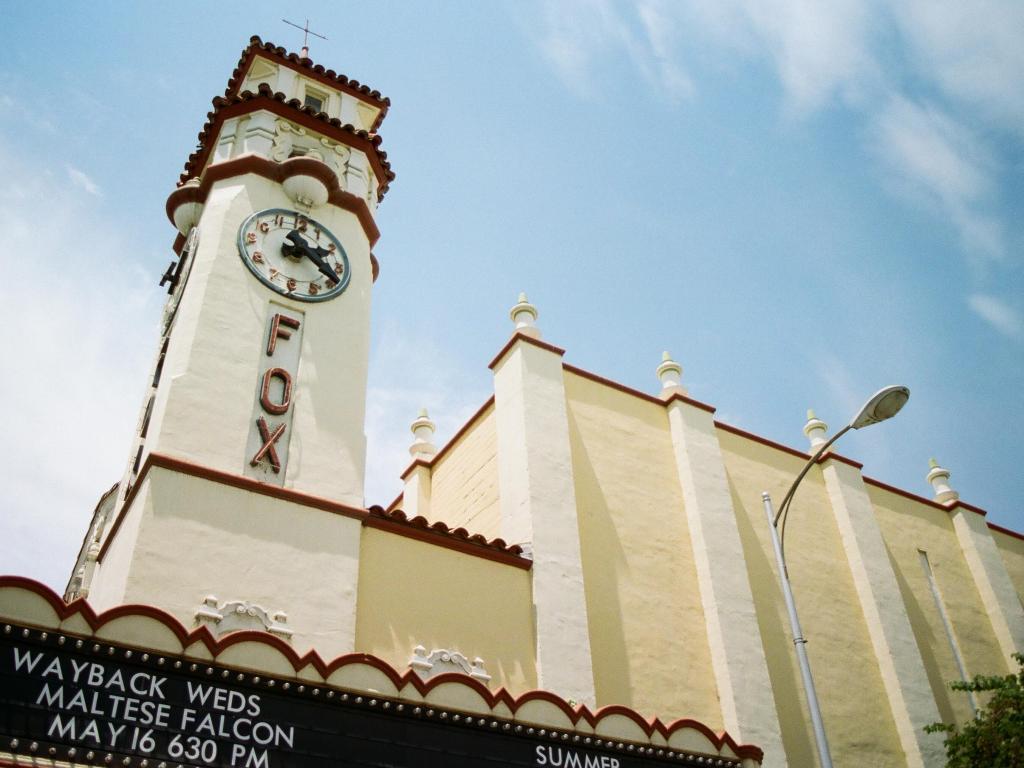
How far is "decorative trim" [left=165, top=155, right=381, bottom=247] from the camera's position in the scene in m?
15.1

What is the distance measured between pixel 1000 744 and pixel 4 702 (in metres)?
12.6

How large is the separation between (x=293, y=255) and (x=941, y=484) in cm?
1543

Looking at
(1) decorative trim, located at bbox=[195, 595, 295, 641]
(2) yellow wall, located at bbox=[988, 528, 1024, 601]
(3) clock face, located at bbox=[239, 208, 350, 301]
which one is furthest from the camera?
(2) yellow wall, located at bbox=[988, 528, 1024, 601]

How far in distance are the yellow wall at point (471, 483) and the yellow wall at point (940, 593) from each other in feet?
27.9

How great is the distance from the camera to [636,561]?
1477 cm

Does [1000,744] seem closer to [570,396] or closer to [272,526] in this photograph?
[570,396]

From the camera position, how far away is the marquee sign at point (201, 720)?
6.86m

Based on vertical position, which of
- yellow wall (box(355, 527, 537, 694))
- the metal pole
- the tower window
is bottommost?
the metal pole

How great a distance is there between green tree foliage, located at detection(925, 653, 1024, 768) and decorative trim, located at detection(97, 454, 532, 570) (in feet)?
22.9

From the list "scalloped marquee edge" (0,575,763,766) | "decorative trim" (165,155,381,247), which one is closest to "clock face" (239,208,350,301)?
"decorative trim" (165,155,381,247)

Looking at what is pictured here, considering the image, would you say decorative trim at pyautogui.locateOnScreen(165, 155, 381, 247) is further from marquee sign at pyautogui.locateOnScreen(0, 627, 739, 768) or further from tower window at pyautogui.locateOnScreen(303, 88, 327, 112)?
marquee sign at pyautogui.locateOnScreen(0, 627, 739, 768)

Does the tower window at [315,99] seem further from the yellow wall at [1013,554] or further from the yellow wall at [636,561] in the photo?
the yellow wall at [1013,554]

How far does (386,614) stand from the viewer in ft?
38.4

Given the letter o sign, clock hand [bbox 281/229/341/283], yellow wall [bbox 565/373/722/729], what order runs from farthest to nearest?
clock hand [bbox 281/229/341/283] < yellow wall [bbox 565/373/722/729] < the letter o sign
